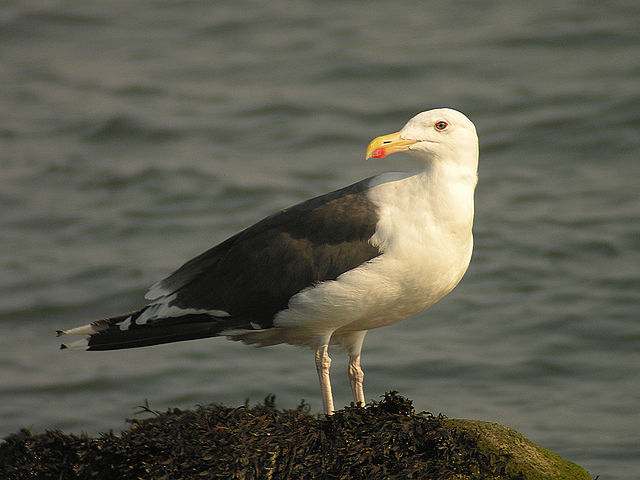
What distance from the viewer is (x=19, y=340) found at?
9906mm

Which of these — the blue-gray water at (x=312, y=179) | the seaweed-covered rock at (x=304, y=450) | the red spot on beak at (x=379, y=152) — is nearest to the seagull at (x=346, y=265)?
the red spot on beak at (x=379, y=152)

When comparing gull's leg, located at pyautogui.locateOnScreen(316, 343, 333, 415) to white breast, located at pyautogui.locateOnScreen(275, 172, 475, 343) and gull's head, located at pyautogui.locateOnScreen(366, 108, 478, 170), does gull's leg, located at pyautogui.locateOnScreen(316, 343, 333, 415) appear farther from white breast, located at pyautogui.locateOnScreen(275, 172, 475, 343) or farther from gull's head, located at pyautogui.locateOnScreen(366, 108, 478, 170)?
gull's head, located at pyautogui.locateOnScreen(366, 108, 478, 170)

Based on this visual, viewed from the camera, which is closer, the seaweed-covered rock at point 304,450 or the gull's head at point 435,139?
the seaweed-covered rock at point 304,450

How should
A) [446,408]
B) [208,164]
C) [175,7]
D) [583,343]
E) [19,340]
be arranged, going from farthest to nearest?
[175,7] → [208,164] → [19,340] → [583,343] → [446,408]

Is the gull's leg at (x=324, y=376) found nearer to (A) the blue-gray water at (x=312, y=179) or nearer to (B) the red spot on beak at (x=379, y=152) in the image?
(B) the red spot on beak at (x=379, y=152)

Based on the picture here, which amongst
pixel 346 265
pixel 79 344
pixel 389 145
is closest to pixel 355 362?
pixel 346 265

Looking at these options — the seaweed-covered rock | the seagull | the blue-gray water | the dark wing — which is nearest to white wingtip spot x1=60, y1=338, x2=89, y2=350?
the seagull

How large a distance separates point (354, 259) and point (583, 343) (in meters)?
4.56

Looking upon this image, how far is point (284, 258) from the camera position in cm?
564

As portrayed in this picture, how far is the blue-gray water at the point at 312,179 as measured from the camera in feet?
28.6

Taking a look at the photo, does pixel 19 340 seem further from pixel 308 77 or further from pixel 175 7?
→ pixel 175 7

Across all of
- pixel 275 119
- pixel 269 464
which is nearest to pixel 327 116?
pixel 275 119

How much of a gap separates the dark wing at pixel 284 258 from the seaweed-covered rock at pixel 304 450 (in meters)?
0.85

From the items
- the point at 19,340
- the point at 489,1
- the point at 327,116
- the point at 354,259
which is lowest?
the point at 19,340
